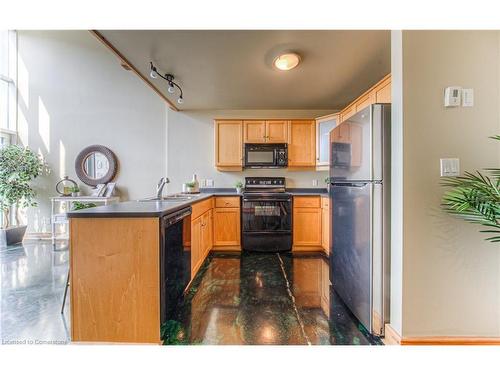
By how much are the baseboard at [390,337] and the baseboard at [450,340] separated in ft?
0.10

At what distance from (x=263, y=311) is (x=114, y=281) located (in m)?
1.15

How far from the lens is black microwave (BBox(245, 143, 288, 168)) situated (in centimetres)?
389

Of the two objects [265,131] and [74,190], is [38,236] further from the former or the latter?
[265,131]

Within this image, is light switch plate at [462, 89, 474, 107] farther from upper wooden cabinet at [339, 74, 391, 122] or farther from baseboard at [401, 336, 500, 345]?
baseboard at [401, 336, 500, 345]

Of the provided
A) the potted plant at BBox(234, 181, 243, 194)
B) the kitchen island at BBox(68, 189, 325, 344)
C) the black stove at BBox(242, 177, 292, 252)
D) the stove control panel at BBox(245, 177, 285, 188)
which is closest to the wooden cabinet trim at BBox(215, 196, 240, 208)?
the black stove at BBox(242, 177, 292, 252)

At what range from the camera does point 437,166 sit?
1395 millimetres

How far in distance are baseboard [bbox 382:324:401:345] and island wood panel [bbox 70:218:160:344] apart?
1458 mm

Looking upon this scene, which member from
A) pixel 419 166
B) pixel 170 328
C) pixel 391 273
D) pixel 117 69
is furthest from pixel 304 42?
pixel 117 69

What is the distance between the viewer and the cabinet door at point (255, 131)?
12.8 ft

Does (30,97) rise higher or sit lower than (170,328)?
higher

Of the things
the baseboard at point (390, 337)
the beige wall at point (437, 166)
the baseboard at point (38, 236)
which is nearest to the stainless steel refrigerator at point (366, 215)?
the baseboard at point (390, 337)
